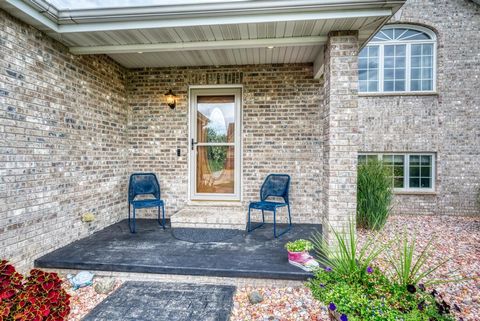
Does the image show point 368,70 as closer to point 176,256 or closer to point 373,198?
point 373,198

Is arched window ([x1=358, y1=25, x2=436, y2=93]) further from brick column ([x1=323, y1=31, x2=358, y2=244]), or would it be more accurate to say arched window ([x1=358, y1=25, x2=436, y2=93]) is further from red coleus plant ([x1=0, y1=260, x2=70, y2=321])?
red coleus plant ([x1=0, y1=260, x2=70, y2=321])

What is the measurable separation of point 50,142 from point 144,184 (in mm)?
1558

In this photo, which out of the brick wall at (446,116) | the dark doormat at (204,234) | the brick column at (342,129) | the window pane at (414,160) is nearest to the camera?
the brick column at (342,129)

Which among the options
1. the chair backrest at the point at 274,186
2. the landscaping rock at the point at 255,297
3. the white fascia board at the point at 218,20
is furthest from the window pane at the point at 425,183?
the landscaping rock at the point at 255,297

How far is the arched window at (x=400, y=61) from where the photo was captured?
605 cm

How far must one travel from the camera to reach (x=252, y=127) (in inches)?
173

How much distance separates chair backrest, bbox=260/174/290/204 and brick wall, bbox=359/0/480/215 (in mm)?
3175

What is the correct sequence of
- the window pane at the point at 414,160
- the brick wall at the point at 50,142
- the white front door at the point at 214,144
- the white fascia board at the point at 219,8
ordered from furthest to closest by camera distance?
1. the window pane at the point at 414,160
2. the white front door at the point at 214,144
3. the brick wall at the point at 50,142
4. the white fascia board at the point at 219,8

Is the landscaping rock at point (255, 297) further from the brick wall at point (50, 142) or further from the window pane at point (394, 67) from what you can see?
the window pane at point (394, 67)

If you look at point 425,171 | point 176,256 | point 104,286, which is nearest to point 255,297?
point 176,256

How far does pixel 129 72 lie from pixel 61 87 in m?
1.54

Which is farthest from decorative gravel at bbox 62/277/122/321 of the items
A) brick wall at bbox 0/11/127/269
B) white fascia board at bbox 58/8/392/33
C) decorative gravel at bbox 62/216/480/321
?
white fascia board at bbox 58/8/392/33

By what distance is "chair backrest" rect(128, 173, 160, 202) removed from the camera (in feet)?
13.6

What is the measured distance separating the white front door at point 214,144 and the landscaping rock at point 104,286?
2.14 meters
